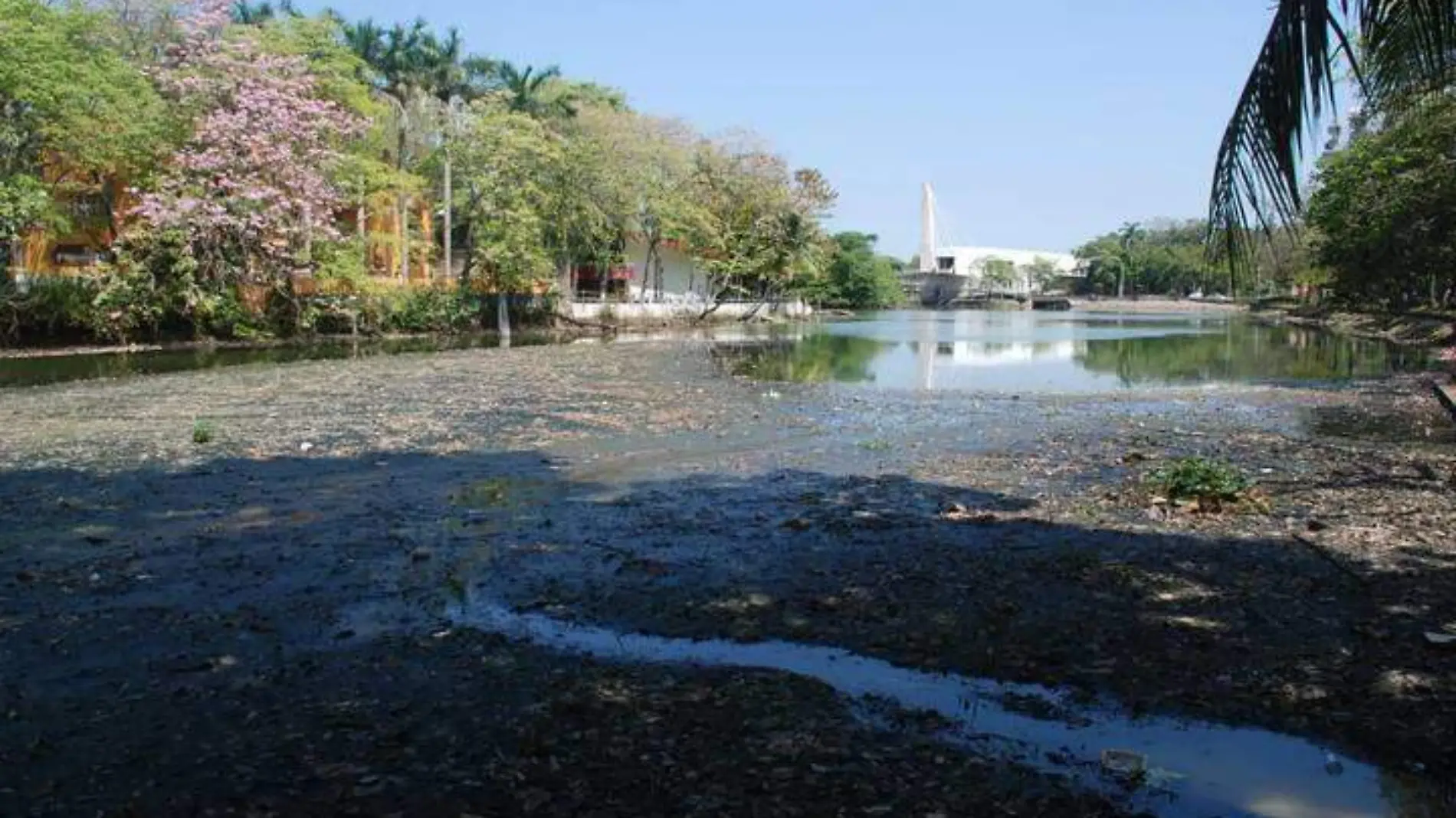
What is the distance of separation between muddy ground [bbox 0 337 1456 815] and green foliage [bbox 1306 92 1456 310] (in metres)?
15.5

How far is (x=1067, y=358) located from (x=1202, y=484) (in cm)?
2847

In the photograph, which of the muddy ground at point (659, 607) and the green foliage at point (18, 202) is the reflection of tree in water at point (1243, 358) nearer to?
the muddy ground at point (659, 607)

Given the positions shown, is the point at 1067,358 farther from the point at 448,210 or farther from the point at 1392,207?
the point at 448,210

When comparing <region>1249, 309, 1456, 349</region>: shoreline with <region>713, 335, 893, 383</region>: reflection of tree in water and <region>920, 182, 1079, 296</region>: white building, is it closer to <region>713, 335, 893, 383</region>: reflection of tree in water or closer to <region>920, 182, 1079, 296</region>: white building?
<region>713, 335, 893, 383</region>: reflection of tree in water

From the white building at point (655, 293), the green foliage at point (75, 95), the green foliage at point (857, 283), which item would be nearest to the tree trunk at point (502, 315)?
the white building at point (655, 293)

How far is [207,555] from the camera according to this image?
8.19 metres

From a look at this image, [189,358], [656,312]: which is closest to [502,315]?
[656,312]

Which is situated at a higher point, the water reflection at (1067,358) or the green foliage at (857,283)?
the green foliage at (857,283)

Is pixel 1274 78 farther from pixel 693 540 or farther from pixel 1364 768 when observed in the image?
pixel 693 540

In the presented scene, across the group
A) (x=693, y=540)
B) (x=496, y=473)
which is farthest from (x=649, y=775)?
(x=496, y=473)

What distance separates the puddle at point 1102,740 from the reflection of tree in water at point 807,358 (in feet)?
65.6

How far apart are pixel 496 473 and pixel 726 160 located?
55.2m

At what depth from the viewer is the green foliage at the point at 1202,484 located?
374 inches

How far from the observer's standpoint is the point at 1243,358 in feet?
117
